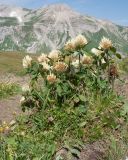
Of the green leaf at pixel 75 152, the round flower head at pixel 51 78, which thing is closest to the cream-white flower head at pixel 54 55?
the round flower head at pixel 51 78

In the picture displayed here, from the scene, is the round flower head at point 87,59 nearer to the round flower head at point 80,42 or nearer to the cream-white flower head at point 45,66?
the round flower head at point 80,42

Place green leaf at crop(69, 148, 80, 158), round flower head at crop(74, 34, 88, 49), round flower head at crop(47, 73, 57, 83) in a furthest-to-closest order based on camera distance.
Result: round flower head at crop(47, 73, 57, 83) < round flower head at crop(74, 34, 88, 49) < green leaf at crop(69, 148, 80, 158)

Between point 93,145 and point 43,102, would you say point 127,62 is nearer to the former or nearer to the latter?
point 43,102

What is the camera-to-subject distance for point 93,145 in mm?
6684

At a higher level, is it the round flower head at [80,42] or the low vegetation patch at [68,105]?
the round flower head at [80,42]

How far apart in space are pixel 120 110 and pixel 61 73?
1.29 meters

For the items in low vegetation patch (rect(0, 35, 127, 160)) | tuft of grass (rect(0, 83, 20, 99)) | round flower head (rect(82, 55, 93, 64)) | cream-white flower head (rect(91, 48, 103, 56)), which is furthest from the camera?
tuft of grass (rect(0, 83, 20, 99))

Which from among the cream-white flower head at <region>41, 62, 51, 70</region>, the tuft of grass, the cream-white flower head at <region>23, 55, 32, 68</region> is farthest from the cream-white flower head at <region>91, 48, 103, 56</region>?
the tuft of grass

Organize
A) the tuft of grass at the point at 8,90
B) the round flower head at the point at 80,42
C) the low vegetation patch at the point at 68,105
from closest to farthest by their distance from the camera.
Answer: the low vegetation patch at the point at 68,105 → the round flower head at the point at 80,42 → the tuft of grass at the point at 8,90

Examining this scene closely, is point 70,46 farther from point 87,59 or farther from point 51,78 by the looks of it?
point 51,78

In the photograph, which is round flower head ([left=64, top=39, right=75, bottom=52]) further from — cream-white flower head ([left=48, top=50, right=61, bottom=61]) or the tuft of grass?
the tuft of grass

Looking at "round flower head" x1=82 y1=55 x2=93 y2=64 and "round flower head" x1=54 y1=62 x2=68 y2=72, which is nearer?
"round flower head" x1=54 y1=62 x2=68 y2=72

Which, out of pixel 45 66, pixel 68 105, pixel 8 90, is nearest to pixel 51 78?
pixel 45 66

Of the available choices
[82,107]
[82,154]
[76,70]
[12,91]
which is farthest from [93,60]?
[12,91]
